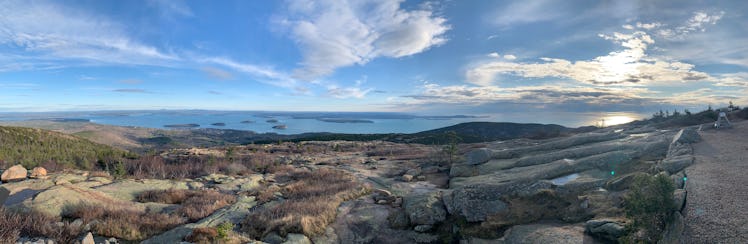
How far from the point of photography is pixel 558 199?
11844mm

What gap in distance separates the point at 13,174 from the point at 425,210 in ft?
63.4

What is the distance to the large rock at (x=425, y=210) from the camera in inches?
453

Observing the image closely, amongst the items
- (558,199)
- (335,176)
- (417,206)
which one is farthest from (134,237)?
(558,199)

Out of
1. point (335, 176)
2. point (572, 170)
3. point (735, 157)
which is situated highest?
→ point (735, 157)

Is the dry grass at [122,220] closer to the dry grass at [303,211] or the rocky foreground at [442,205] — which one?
the rocky foreground at [442,205]

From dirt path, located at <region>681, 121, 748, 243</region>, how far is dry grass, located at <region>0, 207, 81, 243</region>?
14.8 metres

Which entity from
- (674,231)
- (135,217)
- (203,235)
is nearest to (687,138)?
(674,231)

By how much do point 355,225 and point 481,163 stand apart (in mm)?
16730

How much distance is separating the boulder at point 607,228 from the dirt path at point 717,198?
1.38 meters

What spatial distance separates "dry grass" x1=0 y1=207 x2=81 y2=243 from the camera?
7.58m

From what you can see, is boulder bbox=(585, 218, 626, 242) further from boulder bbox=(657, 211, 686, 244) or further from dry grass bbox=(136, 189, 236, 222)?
dry grass bbox=(136, 189, 236, 222)

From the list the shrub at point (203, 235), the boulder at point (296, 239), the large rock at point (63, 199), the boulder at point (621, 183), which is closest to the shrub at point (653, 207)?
the boulder at point (621, 183)

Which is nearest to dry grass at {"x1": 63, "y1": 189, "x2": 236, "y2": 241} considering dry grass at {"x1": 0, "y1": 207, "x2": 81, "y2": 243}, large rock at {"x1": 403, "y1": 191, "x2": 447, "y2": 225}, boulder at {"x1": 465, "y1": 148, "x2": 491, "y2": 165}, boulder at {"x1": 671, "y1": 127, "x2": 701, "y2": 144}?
dry grass at {"x1": 0, "y1": 207, "x2": 81, "y2": 243}

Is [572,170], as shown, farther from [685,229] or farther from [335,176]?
[335,176]
